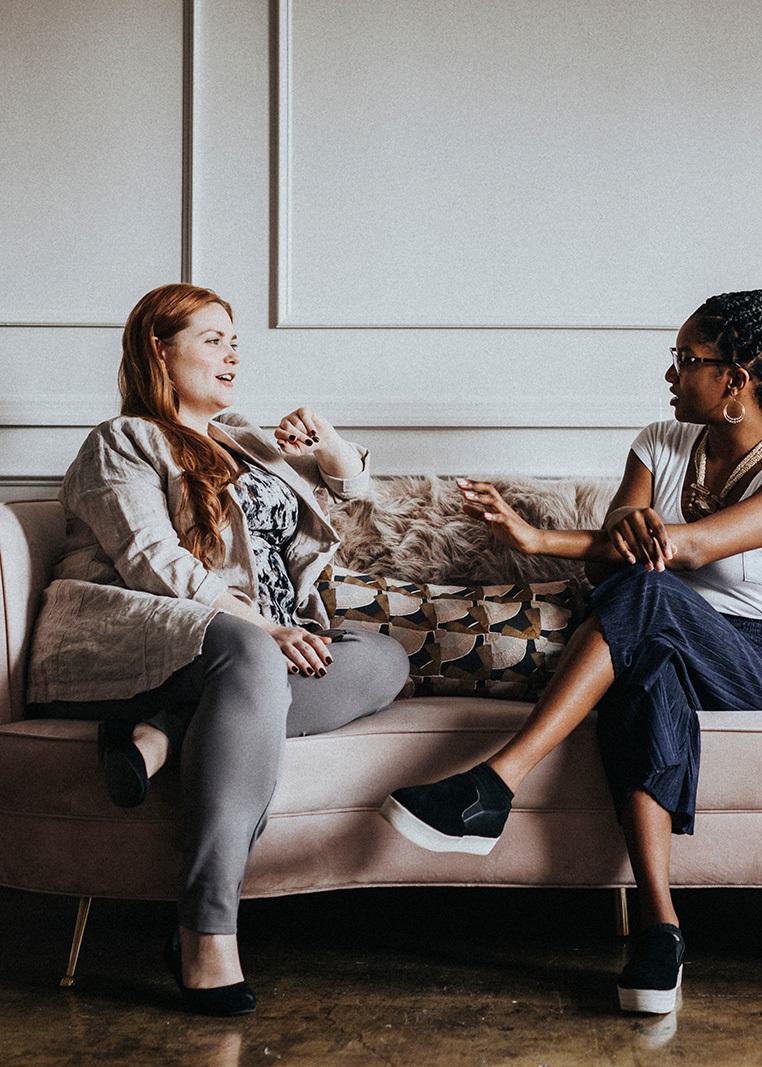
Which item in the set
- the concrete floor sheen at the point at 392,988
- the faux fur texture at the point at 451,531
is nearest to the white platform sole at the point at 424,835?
the concrete floor sheen at the point at 392,988

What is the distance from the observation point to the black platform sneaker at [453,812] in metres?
1.55

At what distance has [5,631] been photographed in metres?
1.78

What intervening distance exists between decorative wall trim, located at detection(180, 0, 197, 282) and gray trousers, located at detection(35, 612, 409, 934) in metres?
1.23

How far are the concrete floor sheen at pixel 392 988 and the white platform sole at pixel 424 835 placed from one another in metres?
0.23

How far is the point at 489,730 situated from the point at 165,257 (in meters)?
1.48

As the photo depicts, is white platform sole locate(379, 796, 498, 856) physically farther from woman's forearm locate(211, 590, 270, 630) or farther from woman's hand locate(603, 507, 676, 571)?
woman's hand locate(603, 507, 676, 571)

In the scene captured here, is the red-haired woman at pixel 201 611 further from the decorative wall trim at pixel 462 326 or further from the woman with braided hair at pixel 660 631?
the decorative wall trim at pixel 462 326

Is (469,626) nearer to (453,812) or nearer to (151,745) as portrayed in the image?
(453,812)

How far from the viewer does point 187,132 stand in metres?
2.58

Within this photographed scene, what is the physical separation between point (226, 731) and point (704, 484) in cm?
108

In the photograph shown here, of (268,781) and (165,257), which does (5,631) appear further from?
(165,257)

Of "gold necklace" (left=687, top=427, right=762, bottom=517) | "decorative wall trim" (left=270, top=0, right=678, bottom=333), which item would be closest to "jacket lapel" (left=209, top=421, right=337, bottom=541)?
"decorative wall trim" (left=270, top=0, right=678, bottom=333)

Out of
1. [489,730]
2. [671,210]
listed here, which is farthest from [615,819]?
[671,210]

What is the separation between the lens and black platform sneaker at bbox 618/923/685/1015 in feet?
5.01
